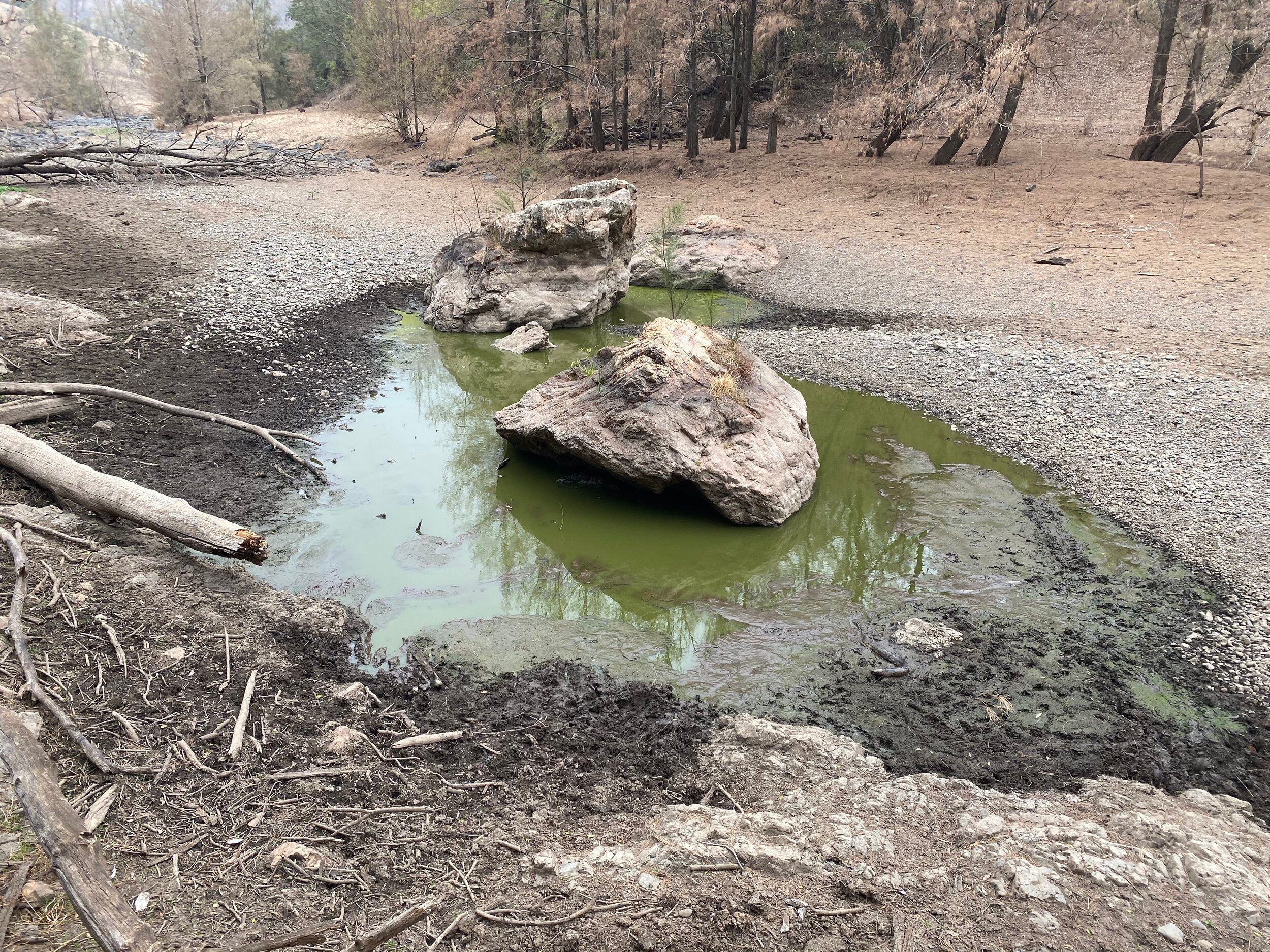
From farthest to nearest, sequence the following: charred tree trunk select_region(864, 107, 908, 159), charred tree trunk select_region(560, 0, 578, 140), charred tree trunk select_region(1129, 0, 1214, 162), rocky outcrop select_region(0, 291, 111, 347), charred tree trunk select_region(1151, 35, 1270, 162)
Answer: charred tree trunk select_region(560, 0, 578, 140)
charred tree trunk select_region(864, 107, 908, 159)
charred tree trunk select_region(1129, 0, 1214, 162)
charred tree trunk select_region(1151, 35, 1270, 162)
rocky outcrop select_region(0, 291, 111, 347)

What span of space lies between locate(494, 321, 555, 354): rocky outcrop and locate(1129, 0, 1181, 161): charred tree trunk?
536 inches

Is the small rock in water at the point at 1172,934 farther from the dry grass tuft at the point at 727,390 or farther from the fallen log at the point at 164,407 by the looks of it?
the fallen log at the point at 164,407

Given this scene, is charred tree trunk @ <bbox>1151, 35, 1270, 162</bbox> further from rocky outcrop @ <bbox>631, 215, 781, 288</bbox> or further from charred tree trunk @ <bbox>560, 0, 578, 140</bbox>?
charred tree trunk @ <bbox>560, 0, 578, 140</bbox>

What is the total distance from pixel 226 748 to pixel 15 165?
47.4ft

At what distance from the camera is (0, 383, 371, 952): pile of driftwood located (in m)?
2.50

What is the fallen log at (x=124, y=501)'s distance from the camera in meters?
5.04

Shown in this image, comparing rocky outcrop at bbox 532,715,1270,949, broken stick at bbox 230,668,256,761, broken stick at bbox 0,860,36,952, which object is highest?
broken stick at bbox 0,860,36,952

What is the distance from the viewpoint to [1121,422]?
823 cm

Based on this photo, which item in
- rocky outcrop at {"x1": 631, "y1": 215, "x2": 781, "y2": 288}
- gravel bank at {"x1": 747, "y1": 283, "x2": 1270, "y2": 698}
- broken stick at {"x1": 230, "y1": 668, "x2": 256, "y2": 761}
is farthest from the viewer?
rocky outcrop at {"x1": 631, "y1": 215, "x2": 781, "y2": 288}

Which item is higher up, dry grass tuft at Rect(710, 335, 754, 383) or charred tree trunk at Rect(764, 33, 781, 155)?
charred tree trunk at Rect(764, 33, 781, 155)

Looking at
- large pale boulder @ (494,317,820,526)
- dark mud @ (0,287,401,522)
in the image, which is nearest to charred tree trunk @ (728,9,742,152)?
dark mud @ (0,287,401,522)

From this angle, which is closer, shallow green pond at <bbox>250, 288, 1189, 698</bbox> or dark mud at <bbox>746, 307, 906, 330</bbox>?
shallow green pond at <bbox>250, 288, 1189, 698</bbox>

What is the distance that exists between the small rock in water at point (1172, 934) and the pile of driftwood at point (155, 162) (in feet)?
56.5

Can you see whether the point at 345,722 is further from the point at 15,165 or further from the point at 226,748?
the point at 15,165
